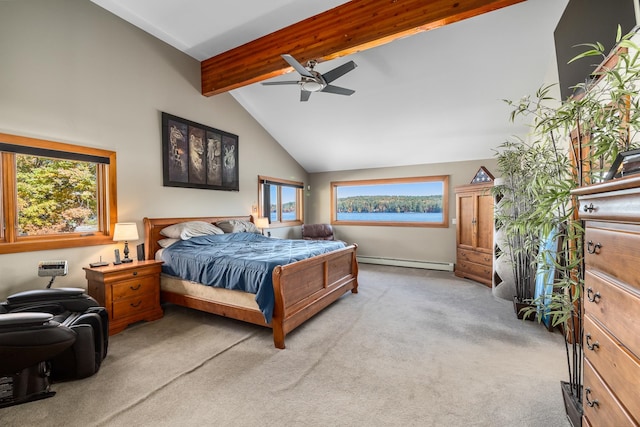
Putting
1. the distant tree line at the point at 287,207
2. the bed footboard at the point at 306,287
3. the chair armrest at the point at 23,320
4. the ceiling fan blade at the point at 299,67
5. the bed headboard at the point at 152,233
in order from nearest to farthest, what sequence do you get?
the chair armrest at the point at 23,320
the bed footboard at the point at 306,287
the ceiling fan blade at the point at 299,67
the bed headboard at the point at 152,233
the distant tree line at the point at 287,207

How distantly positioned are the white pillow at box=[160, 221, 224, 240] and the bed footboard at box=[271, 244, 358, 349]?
190 centimetres

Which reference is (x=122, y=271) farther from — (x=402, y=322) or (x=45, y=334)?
(x=402, y=322)

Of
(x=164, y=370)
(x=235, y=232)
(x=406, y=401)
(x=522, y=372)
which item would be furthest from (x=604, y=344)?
(x=235, y=232)

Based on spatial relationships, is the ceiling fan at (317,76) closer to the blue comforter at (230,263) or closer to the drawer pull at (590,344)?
the blue comforter at (230,263)

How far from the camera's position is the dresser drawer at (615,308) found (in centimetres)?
92

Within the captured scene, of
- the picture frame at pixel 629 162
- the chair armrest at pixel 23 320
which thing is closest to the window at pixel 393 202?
the picture frame at pixel 629 162

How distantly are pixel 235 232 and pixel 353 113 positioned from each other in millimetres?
2987

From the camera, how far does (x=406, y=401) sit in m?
1.94

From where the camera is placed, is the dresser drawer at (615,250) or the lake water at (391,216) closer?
the dresser drawer at (615,250)

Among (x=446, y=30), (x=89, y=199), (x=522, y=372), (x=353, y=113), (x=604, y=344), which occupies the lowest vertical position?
(x=522, y=372)

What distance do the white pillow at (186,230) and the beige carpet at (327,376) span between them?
44.5 inches

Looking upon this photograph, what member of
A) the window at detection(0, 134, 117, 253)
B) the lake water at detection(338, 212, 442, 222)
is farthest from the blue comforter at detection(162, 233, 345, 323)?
the lake water at detection(338, 212, 442, 222)

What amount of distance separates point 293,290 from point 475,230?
12.3ft

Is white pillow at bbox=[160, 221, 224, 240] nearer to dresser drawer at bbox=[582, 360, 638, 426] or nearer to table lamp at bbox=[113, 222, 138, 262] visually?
table lamp at bbox=[113, 222, 138, 262]
